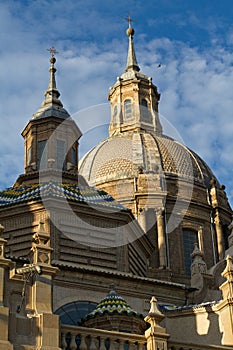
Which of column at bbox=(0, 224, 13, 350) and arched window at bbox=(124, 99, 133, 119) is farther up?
arched window at bbox=(124, 99, 133, 119)

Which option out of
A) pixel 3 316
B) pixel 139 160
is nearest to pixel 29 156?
pixel 139 160

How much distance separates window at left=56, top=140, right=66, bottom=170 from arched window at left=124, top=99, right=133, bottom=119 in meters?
19.8

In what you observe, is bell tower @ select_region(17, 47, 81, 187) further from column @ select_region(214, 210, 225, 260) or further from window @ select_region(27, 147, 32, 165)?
column @ select_region(214, 210, 225, 260)

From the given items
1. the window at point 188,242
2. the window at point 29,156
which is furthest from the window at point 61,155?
the window at point 188,242

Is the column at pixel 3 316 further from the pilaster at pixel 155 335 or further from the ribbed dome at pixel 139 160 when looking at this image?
the ribbed dome at pixel 139 160

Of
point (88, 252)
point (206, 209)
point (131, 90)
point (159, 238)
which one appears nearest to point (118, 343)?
point (88, 252)

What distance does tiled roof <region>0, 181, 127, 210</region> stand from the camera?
96.6 feet

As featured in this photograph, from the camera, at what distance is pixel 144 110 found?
187 ft

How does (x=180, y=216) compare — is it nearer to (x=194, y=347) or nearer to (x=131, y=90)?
(x=131, y=90)

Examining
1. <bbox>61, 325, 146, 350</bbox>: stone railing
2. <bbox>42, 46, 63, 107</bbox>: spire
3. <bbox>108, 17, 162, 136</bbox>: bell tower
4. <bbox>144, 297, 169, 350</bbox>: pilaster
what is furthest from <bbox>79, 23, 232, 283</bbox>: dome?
<bbox>61, 325, 146, 350</bbox>: stone railing

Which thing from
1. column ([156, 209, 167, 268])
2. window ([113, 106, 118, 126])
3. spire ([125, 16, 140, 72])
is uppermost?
spire ([125, 16, 140, 72])

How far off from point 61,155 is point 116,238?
8.31 metres

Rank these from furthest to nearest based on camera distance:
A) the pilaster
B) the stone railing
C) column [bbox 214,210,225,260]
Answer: column [bbox 214,210,225,260], the pilaster, the stone railing

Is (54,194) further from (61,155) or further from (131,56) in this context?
(131,56)
